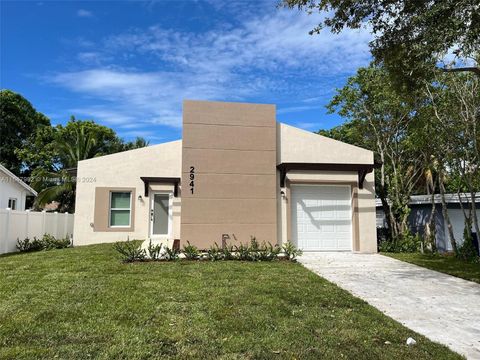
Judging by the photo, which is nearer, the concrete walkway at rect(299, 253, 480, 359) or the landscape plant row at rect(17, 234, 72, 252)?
the concrete walkway at rect(299, 253, 480, 359)

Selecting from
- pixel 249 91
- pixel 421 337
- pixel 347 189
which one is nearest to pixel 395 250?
pixel 347 189

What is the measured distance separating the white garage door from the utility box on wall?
97 cm

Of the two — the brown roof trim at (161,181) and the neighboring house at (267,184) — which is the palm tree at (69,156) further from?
the neighboring house at (267,184)

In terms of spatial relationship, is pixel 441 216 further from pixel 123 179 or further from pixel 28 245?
pixel 28 245

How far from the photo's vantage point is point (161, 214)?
16.4 meters

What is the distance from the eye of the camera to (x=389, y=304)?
21.8ft

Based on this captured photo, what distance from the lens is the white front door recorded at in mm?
16328

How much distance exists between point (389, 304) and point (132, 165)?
39.9ft

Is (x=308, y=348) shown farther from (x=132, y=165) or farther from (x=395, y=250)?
(x=132, y=165)

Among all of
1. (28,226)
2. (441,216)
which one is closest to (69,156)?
(28,226)

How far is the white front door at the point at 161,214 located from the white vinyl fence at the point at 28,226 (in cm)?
409

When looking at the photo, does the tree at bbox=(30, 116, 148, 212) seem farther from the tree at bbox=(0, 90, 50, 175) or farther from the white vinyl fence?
the tree at bbox=(0, 90, 50, 175)

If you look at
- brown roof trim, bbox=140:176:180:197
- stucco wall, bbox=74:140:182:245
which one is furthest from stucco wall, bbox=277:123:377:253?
stucco wall, bbox=74:140:182:245

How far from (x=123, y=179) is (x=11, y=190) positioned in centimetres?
1275
